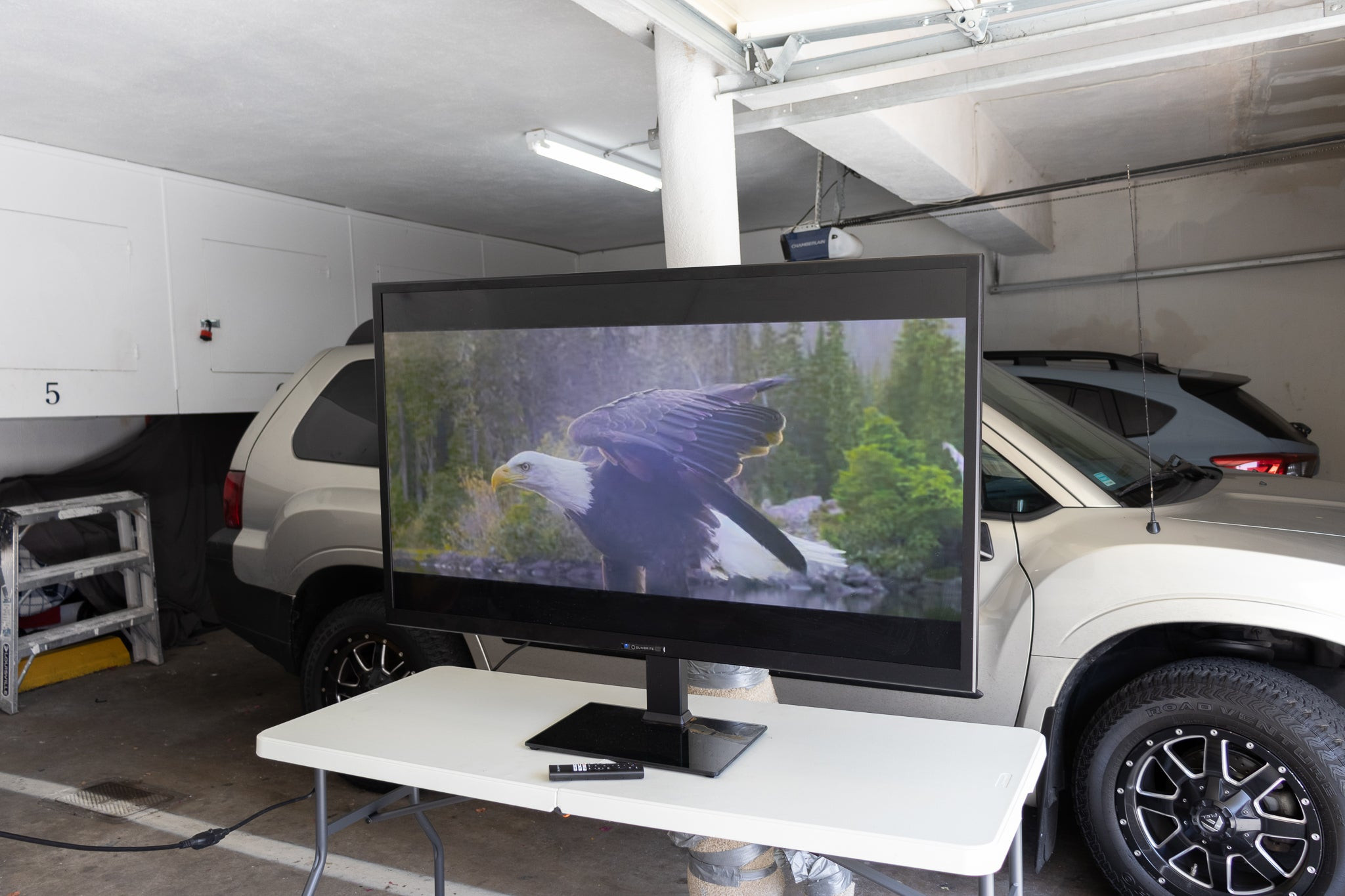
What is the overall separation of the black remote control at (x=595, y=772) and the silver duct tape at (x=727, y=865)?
35cm

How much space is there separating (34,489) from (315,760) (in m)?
5.38

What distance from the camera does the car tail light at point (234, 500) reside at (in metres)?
4.20

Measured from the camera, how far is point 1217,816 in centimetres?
256

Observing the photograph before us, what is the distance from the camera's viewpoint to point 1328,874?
2.43 m

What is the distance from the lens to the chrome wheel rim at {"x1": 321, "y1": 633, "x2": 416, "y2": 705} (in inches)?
146

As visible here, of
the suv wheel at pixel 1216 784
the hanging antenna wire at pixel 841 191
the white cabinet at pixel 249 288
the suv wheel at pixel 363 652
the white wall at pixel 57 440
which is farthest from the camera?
the hanging antenna wire at pixel 841 191

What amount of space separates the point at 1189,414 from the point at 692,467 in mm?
4428

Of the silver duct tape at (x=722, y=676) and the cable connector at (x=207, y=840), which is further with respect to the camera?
the cable connector at (x=207, y=840)

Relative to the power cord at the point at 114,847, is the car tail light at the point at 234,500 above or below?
above

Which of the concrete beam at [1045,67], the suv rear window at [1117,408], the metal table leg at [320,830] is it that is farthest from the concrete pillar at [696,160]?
the suv rear window at [1117,408]

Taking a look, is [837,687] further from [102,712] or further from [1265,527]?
[102,712]

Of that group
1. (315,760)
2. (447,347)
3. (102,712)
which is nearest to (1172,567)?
(447,347)

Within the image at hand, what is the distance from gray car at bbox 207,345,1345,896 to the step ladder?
3.57m

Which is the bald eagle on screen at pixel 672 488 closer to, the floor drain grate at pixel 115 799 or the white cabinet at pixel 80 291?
the floor drain grate at pixel 115 799
